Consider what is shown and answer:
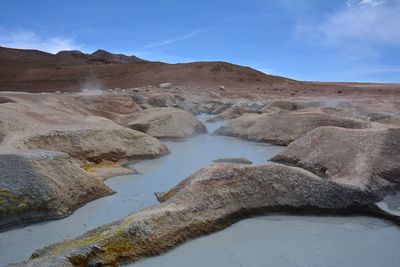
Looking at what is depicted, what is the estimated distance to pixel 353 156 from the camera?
16.8 ft

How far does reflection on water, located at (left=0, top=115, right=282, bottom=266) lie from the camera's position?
3.67m

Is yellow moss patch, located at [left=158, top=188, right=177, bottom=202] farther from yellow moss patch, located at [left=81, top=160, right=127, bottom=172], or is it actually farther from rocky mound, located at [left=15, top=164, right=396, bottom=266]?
yellow moss patch, located at [left=81, top=160, right=127, bottom=172]

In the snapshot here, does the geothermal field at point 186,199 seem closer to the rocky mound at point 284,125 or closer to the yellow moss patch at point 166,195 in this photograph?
the yellow moss patch at point 166,195

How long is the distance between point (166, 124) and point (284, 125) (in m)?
2.38

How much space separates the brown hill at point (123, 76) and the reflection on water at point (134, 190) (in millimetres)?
21889

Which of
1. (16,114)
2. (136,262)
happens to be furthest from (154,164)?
(136,262)

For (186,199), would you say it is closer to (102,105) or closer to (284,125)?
(284,125)

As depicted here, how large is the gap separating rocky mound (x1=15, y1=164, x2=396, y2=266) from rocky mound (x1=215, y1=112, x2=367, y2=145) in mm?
3877

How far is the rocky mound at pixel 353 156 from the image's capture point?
464 centimetres

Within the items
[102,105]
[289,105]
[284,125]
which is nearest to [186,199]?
[284,125]

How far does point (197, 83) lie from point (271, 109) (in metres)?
17.5

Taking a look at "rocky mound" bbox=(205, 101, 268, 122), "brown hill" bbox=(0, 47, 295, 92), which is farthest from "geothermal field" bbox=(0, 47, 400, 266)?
"brown hill" bbox=(0, 47, 295, 92)

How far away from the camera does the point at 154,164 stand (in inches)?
260

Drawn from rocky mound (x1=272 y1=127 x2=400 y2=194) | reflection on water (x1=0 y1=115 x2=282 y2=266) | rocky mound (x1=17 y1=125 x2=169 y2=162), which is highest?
rocky mound (x1=272 y1=127 x2=400 y2=194)
